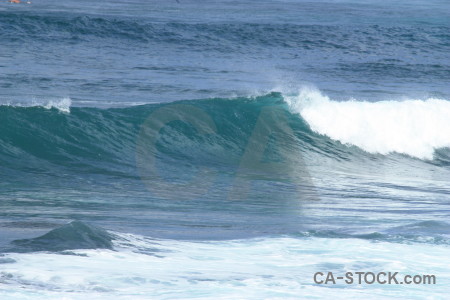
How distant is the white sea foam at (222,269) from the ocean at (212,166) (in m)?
Answer: 0.03

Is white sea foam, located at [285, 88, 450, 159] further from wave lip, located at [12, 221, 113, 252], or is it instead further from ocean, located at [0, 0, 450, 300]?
wave lip, located at [12, 221, 113, 252]

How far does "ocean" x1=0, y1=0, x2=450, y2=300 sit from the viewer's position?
754 centimetres

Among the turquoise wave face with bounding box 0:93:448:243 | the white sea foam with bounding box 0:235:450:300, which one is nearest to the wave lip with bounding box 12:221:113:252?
the white sea foam with bounding box 0:235:450:300

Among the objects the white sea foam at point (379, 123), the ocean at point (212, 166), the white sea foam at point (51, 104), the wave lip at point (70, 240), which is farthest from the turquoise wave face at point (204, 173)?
the wave lip at point (70, 240)

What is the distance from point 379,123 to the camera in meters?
18.5

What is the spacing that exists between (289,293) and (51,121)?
8.84m

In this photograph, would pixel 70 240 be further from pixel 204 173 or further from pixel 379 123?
pixel 379 123

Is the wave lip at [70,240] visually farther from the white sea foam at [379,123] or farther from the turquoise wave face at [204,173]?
the white sea foam at [379,123]

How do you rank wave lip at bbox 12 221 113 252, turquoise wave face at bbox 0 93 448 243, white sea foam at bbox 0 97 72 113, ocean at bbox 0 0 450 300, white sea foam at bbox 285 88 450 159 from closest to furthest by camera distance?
ocean at bbox 0 0 450 300 < wave lip at bbox 12 221 113 252 < turquoise wave face at bbox 0 93 448 243 < white sea foam at bbox 0 97 72 113 < white sea foam at bbox 285 88 450 159

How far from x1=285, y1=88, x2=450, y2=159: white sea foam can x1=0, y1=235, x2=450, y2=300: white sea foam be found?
875 cm

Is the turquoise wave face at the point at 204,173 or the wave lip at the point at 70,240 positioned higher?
the turquoise wave face at the point at 204,173

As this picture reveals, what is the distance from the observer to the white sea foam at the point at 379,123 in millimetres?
17438

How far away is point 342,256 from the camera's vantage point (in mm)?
8148

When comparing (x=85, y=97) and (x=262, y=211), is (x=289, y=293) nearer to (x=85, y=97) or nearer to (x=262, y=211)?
(x=262, y=211)
